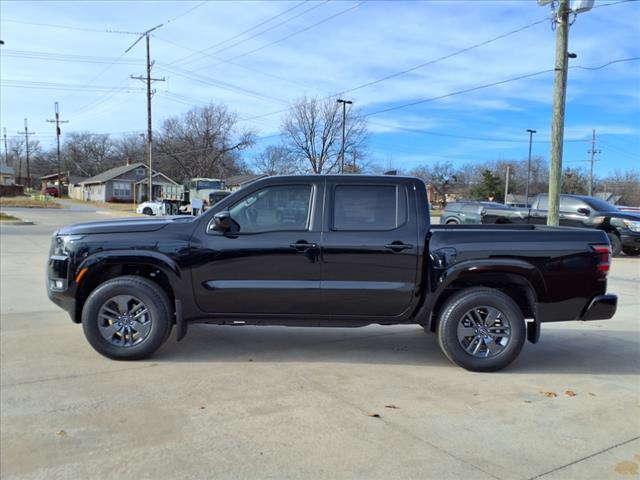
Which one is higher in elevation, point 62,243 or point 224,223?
point 224,223

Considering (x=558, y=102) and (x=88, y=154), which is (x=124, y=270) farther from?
(x=88, y=154)

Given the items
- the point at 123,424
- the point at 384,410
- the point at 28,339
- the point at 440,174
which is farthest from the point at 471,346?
the point at 440,174

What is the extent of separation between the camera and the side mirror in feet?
15.9

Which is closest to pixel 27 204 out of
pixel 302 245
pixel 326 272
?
pixel 302 245

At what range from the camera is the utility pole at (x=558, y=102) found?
12.2m

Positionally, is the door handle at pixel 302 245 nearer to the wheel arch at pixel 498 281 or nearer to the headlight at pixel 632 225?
the wheel arch at pixel 498 281

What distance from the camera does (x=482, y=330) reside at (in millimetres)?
4945

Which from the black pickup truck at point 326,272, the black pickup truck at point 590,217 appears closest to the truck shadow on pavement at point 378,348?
the black pickup truck at point 326,272

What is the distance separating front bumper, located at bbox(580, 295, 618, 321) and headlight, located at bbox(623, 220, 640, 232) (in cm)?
1221

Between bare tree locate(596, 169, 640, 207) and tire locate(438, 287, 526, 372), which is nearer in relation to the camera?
tire locate(438, 287, 526, 372)

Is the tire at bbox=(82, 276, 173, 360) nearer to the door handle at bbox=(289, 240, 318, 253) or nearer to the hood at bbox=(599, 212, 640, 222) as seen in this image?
the door handle at bbox=(289, 240, 318, 253)

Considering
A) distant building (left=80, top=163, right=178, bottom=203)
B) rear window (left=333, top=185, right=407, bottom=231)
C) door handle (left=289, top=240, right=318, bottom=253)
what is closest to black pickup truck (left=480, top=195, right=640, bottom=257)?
rear window (left=333, top=185, right=407, bottom=231)

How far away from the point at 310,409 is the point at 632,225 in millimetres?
14956

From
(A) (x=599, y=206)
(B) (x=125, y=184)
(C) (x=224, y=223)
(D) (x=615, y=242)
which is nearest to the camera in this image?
(C) (x=224, y=223)
